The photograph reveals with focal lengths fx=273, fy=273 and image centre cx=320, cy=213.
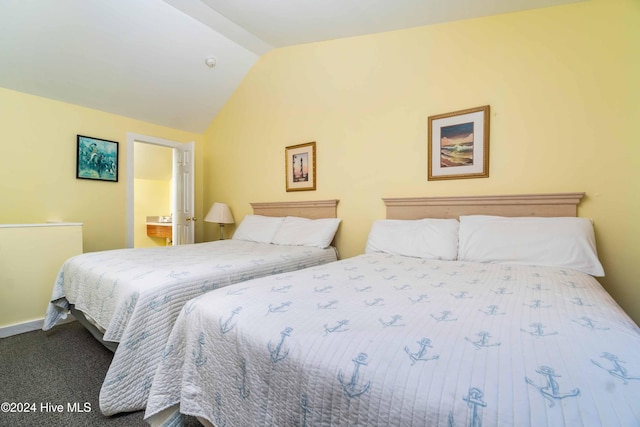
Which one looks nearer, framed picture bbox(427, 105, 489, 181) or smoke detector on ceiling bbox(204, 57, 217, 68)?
framed picture bbox(427, 105, 489, 181)

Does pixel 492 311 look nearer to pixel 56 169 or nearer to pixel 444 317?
pixel 444 317

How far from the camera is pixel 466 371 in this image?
23.1 inches

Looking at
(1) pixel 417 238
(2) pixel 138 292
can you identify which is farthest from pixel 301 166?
(2) pixel 138 292

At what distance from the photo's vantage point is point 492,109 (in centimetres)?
207

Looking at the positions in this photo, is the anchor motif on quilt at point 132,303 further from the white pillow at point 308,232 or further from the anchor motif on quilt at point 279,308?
the white pillow at point 308,232

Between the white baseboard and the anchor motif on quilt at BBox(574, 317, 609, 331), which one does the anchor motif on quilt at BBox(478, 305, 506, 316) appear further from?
the white baseboard

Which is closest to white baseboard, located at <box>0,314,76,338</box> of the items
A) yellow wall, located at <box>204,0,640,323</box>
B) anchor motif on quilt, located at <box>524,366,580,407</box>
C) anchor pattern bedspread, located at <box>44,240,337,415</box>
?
anchor pattern bedspread, located at <box>44,240,337,415</box>

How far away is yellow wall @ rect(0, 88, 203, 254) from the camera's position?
261cm

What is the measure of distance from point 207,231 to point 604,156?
4.40 m

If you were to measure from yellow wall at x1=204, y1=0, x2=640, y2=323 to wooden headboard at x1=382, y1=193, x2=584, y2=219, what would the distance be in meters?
0.07

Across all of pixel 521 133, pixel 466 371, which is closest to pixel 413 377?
pixel 466 371

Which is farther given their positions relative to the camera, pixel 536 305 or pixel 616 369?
pixel 536 305

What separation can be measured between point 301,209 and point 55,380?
226 cm

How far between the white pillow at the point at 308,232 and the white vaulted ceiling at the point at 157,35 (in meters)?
1.83
